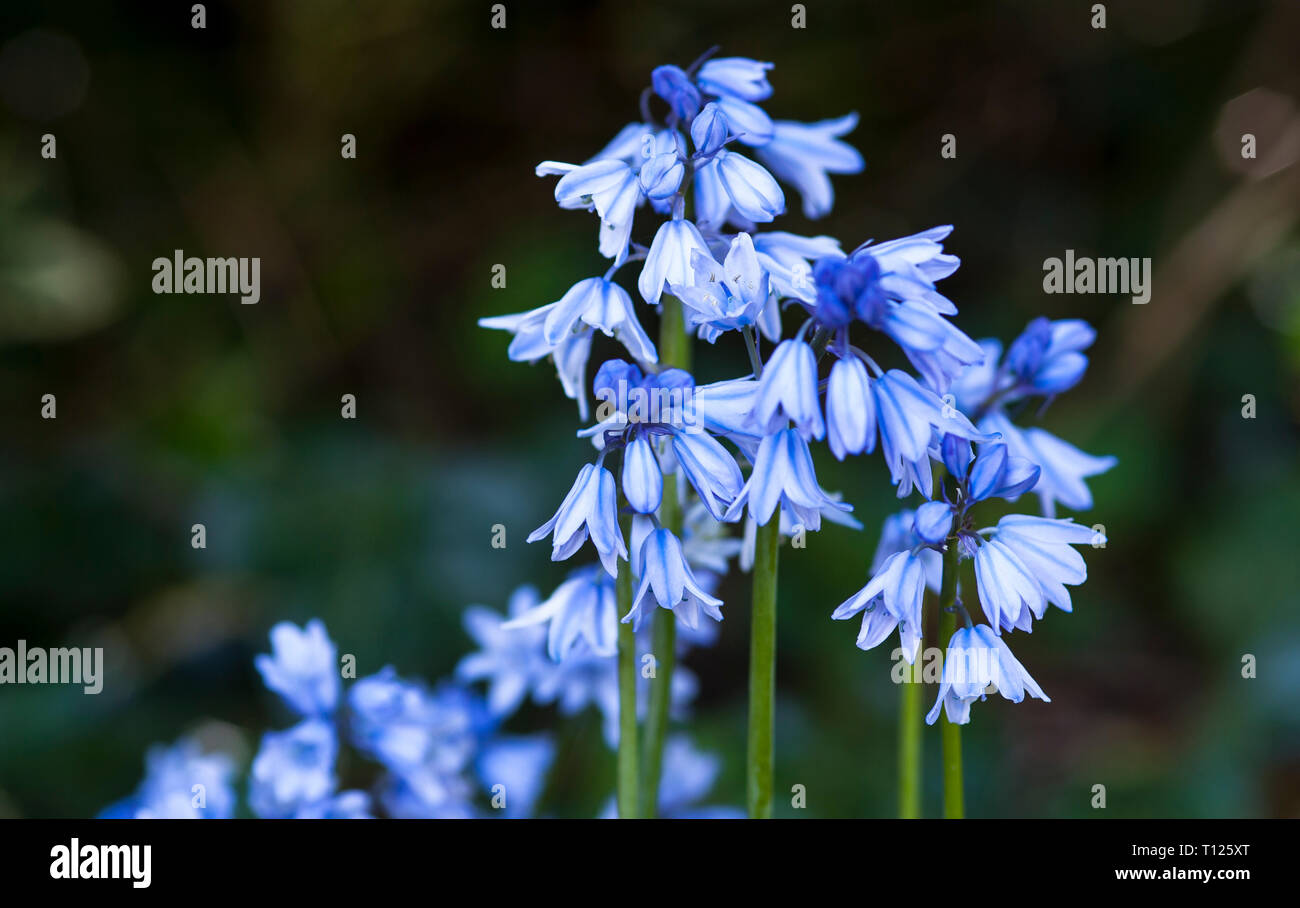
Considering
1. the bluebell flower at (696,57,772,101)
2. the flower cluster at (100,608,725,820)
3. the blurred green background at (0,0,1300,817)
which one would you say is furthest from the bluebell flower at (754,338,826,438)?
the blurred green background at (0,0,1300,817)

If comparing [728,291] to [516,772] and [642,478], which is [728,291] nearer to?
[642,478]

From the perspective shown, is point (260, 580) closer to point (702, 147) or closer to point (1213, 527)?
point (702, 147)

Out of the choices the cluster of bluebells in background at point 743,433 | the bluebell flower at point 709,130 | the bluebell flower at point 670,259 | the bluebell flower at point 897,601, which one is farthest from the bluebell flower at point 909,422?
the bluebell flower at point 709,130

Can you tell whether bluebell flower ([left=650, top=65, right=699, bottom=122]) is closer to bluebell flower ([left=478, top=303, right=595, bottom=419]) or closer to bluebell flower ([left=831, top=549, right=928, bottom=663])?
bluebell flower ([left=478, top=303, right=595, bottom=419])

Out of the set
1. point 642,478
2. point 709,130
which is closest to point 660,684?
point 642,478

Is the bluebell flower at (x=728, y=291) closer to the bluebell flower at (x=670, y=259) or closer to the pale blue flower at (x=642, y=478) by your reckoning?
the bluebell flower at (x=670, y=259)
